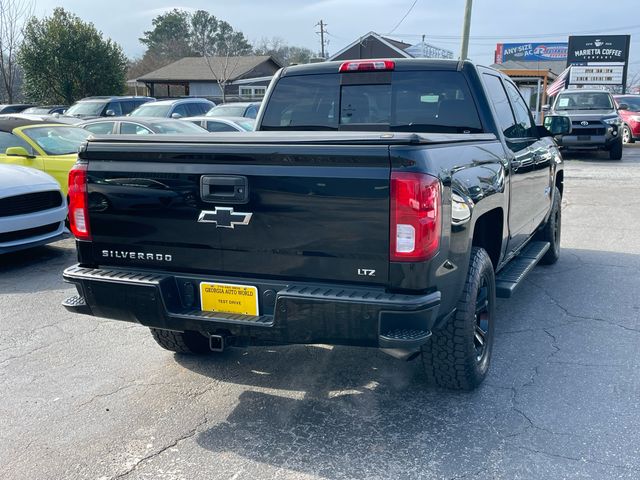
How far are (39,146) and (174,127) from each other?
103 inches

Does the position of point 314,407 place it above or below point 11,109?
below

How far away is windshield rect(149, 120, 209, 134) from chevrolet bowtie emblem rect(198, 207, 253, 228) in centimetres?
789

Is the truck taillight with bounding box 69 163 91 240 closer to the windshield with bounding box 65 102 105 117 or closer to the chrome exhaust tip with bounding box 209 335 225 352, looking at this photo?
the chrome exhaust tip with bounding box 209 335 225 352

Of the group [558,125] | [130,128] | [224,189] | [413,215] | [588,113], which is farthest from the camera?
[588,113]

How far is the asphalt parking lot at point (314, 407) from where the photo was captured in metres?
3.21

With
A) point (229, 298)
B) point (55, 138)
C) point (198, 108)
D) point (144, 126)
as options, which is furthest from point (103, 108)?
point (229, 298)

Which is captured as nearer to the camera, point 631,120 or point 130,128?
point 130,128

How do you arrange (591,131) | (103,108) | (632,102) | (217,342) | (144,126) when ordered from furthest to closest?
(632,102) → (103,108) → (591,131) → (144,126) → (217,342)

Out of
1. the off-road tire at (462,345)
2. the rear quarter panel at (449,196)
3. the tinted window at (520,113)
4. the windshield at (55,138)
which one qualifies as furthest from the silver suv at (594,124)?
the off-road tire at (462,345)

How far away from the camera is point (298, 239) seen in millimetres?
3211

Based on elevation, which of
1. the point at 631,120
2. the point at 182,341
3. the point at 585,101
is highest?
the point at 585,101

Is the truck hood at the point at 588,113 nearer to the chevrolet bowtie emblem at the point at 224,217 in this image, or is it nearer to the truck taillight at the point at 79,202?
the chevrolet bowtie emblem at the point at 224,217

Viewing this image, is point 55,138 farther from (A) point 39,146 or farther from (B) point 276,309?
(B) point 276,309

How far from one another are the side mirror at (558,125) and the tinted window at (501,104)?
99cm
